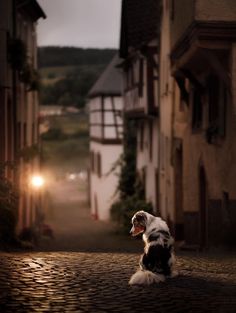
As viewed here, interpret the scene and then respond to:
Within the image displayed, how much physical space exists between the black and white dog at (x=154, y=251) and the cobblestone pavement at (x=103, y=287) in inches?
6.0

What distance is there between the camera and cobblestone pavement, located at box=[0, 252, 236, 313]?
8625 millimetres

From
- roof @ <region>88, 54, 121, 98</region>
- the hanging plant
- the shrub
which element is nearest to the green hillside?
roof @ <region>88, 54, 121, 98</region>

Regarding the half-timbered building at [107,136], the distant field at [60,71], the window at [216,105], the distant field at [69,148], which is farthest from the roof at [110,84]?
the distant field at [60,71]

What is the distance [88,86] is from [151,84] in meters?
75.4

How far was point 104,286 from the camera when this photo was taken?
991cm

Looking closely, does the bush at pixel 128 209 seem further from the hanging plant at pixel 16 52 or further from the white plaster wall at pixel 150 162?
the hanging plant at pixel 16 52

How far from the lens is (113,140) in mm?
43625

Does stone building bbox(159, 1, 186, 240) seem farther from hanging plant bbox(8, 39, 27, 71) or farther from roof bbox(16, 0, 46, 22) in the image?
roof bbox(16, 0, 46, 22)

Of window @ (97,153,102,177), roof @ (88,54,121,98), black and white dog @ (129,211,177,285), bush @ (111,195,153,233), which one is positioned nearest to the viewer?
black and white dog @ (129,211,177,285)

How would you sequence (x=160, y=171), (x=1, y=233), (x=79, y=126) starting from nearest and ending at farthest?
(x=1, y=233) → (x=160, y=171) → (x=79, y=126)

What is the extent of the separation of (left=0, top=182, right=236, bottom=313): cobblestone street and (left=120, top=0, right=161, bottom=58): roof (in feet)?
51.1

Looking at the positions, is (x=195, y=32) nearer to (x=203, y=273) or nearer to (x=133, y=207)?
(x=203, y=273)

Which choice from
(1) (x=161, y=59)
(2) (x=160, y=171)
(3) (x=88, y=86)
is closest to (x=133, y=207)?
(2) (x=160, y=171)

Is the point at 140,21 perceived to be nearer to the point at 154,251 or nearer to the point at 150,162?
the point at 150,162
